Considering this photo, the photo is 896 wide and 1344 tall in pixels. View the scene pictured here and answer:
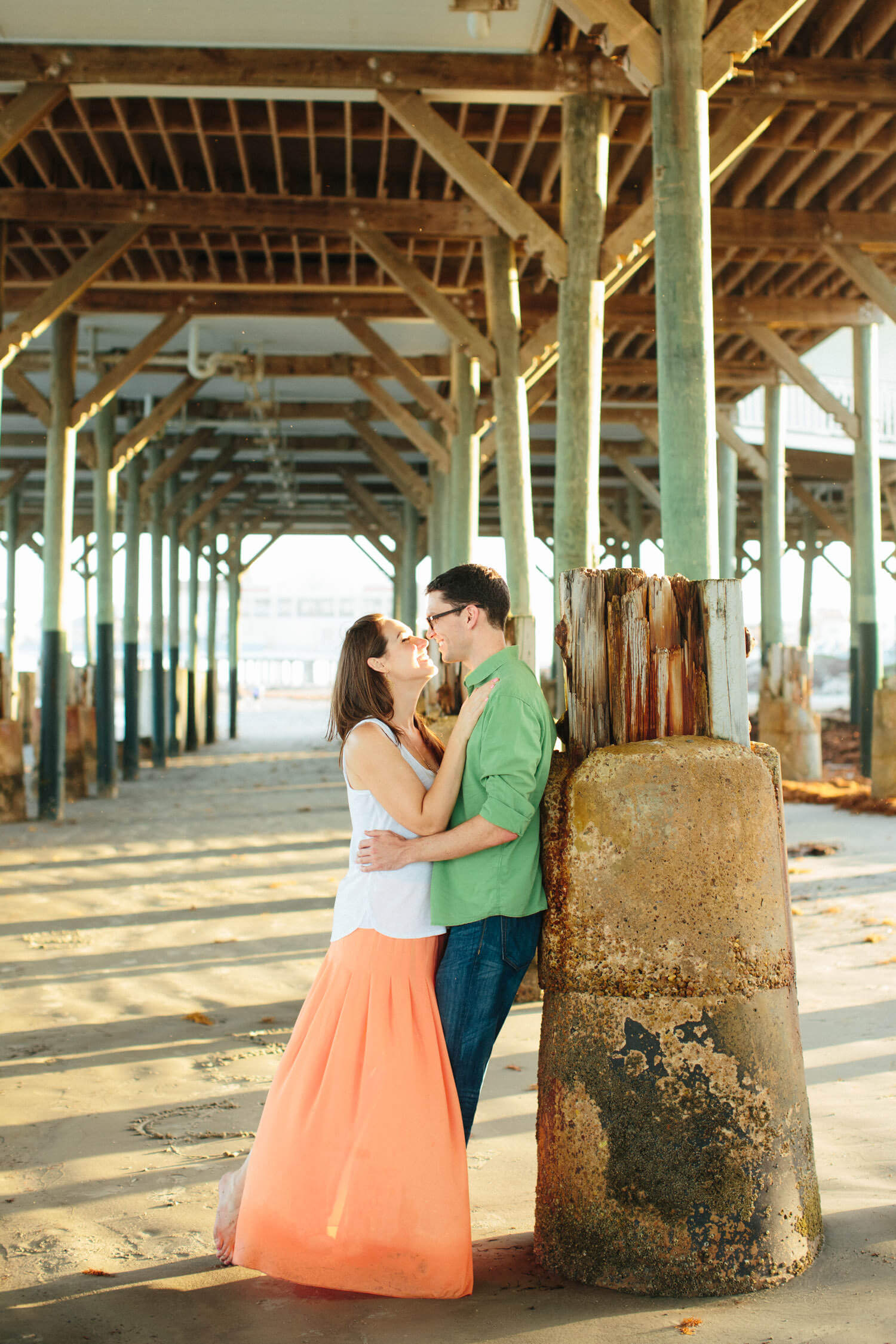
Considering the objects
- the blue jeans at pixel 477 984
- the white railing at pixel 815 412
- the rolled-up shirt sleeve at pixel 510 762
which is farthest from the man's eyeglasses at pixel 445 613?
the white railing at pixel 815 412

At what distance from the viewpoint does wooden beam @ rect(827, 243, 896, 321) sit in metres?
12.5

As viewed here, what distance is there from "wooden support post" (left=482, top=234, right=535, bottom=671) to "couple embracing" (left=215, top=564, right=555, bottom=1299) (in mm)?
7732

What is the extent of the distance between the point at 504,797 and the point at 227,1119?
6.57ft

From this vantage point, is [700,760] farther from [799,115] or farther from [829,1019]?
[799,115]

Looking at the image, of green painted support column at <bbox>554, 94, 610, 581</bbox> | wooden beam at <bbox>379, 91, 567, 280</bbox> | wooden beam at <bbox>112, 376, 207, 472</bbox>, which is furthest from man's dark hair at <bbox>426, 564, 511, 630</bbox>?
wooden beam at <bbox>112, 376, 207, 472</bbox>

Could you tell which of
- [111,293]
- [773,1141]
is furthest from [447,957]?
[111,293]

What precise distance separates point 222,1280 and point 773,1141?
1410 millimetres

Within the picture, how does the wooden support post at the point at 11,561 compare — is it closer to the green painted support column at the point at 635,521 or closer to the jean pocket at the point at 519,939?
the green painted support column at the point at 635,521

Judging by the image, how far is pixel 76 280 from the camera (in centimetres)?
1164

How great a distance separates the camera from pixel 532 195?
1204 centimetres

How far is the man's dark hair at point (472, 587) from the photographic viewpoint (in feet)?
10.3

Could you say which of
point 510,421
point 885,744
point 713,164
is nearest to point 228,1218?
point 713,164

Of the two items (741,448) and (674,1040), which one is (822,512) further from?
(674,1040)

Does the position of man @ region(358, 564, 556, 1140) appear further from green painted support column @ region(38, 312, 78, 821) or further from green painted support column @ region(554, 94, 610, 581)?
green painted support column @ region(38, 312, 78, 821)
